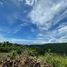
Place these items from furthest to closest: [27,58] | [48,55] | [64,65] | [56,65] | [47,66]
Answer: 1. [48,55]
2. [64,65]
3. [56,65]
4. [27,58]
5. [47,66]

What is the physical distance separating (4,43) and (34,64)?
1016 inches

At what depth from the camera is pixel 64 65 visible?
1109 cm

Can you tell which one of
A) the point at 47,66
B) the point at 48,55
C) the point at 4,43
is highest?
the point at 4,43

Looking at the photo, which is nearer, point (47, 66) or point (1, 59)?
point (47, 66)

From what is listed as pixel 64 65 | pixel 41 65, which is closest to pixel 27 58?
pixel 41 65

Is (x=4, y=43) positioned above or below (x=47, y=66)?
above

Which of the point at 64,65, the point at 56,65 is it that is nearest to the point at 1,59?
the point at 56,65

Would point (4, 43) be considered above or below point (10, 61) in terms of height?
above

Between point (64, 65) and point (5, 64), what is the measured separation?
165 inches

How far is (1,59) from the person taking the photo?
8258mm

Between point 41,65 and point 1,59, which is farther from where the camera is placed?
point 1,59

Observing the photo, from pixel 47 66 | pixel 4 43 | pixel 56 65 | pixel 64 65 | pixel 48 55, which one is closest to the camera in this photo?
pixel 47 66

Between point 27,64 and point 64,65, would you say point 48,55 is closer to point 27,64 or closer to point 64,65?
point 64,65

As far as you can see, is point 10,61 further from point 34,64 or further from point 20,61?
point 34,64
